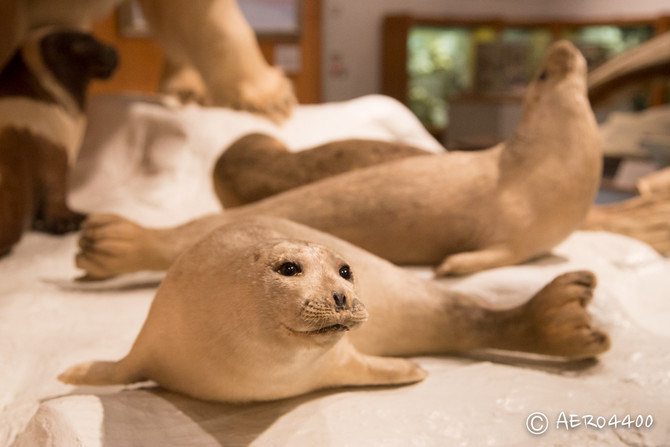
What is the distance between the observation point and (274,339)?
2.78 ft

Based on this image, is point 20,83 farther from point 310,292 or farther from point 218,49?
point 310,292

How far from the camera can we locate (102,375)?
3.41 feet

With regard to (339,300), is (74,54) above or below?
above

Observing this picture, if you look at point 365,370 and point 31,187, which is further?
point 31,187

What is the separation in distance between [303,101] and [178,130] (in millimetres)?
1677

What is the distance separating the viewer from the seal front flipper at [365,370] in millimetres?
1016

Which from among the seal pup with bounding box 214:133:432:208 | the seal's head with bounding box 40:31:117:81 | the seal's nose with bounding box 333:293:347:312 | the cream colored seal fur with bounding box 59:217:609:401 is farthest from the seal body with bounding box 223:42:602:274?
the seal's head with bounding box 40:31:117:81

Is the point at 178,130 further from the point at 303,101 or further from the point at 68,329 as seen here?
the point at 303,101

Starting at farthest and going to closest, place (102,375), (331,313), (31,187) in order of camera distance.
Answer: (31,187)
(102,375)
(331,313)

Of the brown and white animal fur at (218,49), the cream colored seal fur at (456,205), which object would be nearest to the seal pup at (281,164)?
the cream colored seal fur at (456,205)

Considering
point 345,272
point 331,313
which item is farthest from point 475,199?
point 331,313

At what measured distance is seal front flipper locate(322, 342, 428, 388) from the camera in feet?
3.33

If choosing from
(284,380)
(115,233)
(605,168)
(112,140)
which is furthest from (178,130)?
(284,380)

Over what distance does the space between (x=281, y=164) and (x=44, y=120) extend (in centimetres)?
82
